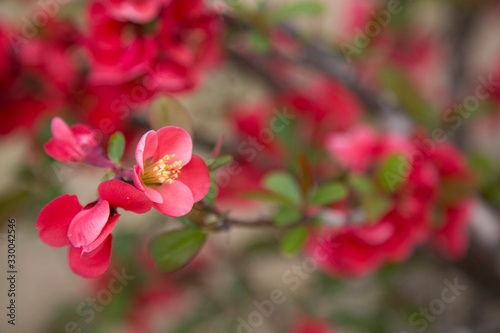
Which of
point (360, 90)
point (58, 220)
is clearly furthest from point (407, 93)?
point (58, 220)

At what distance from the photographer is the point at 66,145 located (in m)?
0.23

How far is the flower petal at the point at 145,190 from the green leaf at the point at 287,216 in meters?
0.11

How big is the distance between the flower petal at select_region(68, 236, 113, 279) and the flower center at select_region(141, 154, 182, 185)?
0.13 ft

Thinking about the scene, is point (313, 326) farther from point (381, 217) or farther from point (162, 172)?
point (162, 172)

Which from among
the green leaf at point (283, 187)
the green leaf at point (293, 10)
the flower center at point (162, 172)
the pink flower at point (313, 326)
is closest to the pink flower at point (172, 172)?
the flower center at point (162, 172)

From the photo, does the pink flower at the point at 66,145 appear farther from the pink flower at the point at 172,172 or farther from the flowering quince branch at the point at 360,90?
the flowering quince branch at the point at 360,90

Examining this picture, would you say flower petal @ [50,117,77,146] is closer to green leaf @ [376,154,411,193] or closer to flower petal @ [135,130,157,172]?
flower petal @ [135,130,157,172]

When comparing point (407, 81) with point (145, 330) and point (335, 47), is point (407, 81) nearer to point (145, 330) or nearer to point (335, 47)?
point (335, 47)

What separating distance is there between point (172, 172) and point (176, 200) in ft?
0.06

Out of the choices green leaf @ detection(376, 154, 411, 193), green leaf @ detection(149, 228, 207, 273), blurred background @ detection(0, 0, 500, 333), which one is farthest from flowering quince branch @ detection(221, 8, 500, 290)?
green leaf @ detection(149, 228, 207, 273)

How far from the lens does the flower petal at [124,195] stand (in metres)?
0.20

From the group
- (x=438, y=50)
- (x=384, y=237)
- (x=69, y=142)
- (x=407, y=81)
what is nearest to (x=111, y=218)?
(x=69, y=142)

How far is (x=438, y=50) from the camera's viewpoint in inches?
37.4

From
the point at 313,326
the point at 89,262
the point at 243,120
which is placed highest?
the point at 89,262
